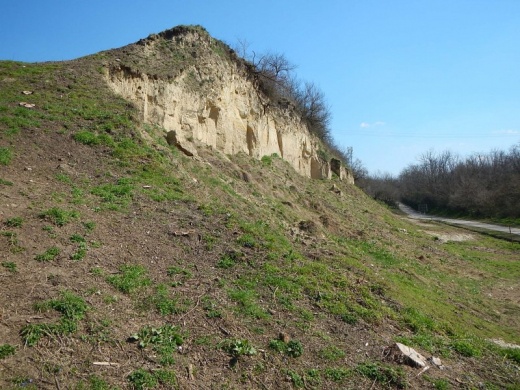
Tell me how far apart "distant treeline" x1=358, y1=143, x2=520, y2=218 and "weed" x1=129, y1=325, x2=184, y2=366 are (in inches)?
1900

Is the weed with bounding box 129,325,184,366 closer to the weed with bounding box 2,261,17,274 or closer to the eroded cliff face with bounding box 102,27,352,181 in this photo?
the weed with bounding box 2,261,17,274

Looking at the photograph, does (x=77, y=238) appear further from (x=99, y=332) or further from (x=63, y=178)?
(x=63, y=178)

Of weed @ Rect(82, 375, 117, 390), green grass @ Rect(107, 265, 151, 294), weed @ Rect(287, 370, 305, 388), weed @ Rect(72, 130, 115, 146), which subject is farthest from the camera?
weed @ Rect(72, 130, 115, 146)

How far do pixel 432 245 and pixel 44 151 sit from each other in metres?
19.4

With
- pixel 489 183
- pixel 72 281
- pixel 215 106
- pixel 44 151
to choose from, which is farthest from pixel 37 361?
pixel 489 183

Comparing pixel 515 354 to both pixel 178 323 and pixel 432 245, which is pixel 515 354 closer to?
pixel 178 323

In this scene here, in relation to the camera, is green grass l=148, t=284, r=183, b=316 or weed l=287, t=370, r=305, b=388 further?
green grass l=148, t=284, r=183, b=316

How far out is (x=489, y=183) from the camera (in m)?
63.1

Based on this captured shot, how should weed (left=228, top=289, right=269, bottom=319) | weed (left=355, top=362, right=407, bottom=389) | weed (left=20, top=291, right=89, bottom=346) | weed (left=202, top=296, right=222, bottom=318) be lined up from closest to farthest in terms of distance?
weed (left=20, top=291, right=89, bottom=346)
weed (left=355, top=362, right=407, bottom=389)
weed (left=202, top=296, right=222, bottom=318)
weed (left=228, top=289, right=269, bottom=319)

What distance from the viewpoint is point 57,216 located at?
7848 millimetres

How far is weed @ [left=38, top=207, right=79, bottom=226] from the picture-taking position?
7.70 m

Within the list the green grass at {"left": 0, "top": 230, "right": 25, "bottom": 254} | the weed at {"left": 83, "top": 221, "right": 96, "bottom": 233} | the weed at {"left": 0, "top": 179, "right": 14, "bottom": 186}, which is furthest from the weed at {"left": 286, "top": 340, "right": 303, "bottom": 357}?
the weed at {"left": 0, "top": 179, "right": 14, "bottom": 186}

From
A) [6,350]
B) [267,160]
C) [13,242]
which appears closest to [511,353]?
[6,350]

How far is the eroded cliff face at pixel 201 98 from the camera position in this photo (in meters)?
15.8
